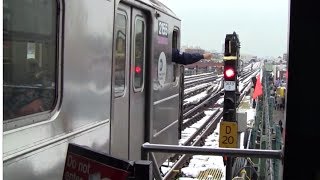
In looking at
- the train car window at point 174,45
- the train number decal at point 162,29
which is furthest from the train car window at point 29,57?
the train car window at point 174,45

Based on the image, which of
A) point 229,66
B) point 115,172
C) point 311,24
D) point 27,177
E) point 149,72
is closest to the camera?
point 311,24

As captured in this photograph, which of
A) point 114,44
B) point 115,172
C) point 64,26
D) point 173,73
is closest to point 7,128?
point 115,172

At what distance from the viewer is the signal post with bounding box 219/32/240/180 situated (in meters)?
7.91

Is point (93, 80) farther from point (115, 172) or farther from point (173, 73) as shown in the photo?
point (173, 73)

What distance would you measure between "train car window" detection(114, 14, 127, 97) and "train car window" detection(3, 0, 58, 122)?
174 cm

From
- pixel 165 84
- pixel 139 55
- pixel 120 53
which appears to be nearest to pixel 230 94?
pixel 165 84

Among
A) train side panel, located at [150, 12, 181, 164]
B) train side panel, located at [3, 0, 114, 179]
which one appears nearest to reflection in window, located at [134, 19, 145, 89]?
train side panel, located at [150, 12, 181, 164]

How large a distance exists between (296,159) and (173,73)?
6368 millimetres

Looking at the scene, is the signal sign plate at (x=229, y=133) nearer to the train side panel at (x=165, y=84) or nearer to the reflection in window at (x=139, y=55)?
the train side panel at (x=165, y=84)

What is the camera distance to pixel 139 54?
229 inches

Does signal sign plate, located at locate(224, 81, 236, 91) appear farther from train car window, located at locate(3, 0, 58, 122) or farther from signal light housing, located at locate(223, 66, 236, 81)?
train car window, located at locate(3, 0, 58, 122)

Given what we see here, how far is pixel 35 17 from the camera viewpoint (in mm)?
2830

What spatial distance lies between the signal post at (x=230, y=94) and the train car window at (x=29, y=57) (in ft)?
16.6

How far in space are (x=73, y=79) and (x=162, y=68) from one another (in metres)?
3.51
